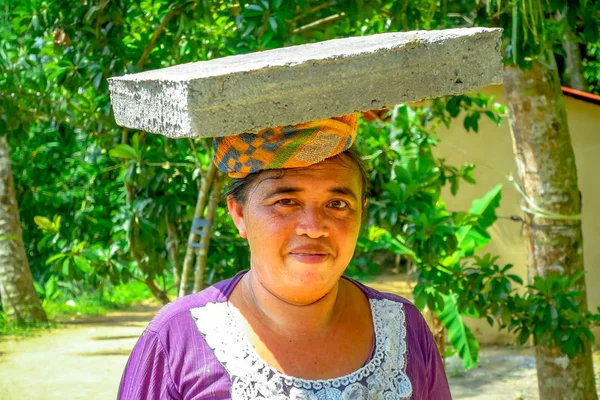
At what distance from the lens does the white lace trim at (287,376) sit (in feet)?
5.79

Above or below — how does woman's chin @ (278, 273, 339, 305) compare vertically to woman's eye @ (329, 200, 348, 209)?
below

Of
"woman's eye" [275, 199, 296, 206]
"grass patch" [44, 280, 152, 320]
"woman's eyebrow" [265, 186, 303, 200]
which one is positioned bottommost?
"grass patch" [44, 280, 152, 320]

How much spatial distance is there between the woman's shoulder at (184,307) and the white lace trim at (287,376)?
0.02m

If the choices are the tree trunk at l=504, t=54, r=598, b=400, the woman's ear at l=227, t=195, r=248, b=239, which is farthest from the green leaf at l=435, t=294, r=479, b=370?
the woman's ear at l=227, t=195, r=248, b=239

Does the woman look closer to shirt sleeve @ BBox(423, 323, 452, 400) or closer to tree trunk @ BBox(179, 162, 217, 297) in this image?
shirt sleeve @ BBox(423, 323, 452, 400)

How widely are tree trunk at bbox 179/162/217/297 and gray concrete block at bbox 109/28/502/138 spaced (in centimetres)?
291

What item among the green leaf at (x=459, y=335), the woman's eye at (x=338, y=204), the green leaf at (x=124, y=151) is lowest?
the green leaf at (x=459, y=335)

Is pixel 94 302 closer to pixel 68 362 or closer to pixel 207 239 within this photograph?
pixel 68 362

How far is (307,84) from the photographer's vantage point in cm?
150

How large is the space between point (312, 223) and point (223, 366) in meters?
0.35

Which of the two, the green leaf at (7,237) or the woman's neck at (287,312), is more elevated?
the woman's neck at (287,312)

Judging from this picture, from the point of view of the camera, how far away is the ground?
231 inches

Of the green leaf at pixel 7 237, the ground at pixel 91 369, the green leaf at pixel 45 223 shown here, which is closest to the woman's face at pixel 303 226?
the green leaf at pixel 45 223

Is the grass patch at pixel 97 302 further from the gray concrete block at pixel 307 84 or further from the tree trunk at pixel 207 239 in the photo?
the gray concrete block at pixel 307 84
